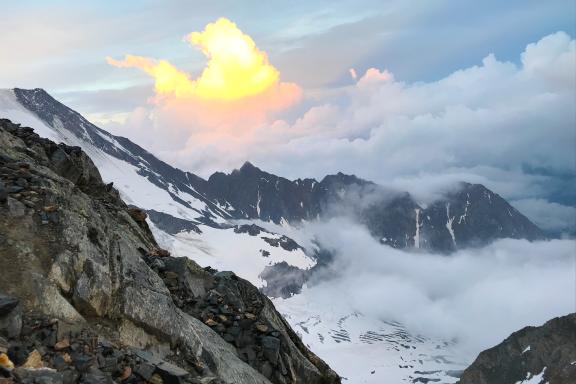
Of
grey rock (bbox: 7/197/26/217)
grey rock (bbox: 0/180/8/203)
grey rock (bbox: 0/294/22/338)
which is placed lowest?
grey rock (bbox: 0/294/22/338)

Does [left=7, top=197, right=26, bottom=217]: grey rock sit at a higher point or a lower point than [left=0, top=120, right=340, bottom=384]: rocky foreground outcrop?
higher

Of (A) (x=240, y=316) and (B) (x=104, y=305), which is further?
(A) (x=240, y=316)

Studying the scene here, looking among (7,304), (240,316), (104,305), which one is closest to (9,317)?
(7,304)

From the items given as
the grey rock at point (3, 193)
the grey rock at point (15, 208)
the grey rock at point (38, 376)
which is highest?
the grey rock at point (3, 193)

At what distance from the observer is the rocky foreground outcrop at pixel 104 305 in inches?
740

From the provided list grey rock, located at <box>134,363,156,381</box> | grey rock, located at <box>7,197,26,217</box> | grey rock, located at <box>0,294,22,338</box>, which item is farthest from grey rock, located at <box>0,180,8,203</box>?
grey rock, located at <box>134,363,156,381</box>

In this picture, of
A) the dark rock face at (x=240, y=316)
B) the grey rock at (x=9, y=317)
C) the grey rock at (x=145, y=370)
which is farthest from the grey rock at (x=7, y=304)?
the dark rock face at (x=240, y=316)

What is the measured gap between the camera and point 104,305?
22906 millimetres

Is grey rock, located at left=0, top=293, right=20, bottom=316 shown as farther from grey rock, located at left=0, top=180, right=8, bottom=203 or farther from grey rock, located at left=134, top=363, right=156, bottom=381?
grey rock, located at left=0, top=180, right=8, bottom=203

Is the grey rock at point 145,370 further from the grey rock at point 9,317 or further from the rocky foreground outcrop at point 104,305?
the grey rock at point 9,317

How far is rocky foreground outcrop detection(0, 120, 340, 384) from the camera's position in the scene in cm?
1880

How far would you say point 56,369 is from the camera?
57.8 ft

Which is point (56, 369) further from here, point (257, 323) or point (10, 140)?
point (10, 140)

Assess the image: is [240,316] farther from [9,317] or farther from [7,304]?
[7,304]
